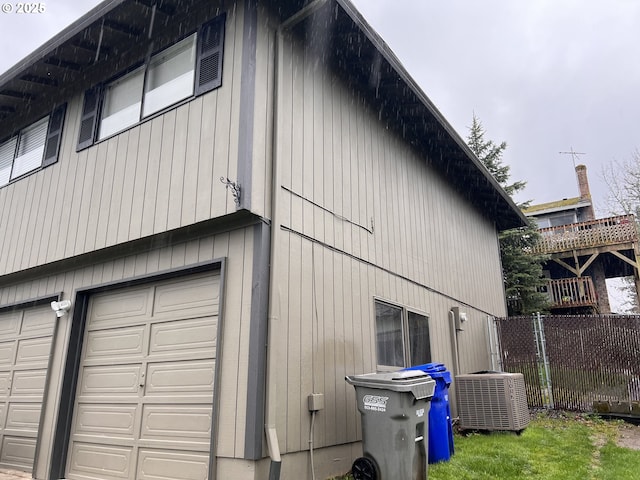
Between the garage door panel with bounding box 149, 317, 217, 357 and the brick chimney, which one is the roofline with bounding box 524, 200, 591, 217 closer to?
the brick chimney

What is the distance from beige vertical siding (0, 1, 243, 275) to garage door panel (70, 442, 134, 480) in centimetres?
211

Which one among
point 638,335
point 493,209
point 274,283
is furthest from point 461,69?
point 274,283

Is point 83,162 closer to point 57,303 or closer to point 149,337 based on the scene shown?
point 57,303

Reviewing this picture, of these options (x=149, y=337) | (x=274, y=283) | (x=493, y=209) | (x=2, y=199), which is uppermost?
(x=493, y=209)

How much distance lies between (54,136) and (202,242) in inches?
139

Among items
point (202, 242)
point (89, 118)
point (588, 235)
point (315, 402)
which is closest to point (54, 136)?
point (89, 118)

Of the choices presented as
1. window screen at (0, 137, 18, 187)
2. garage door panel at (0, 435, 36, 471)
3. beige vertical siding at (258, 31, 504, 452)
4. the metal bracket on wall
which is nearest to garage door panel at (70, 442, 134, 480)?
garage door panel at (0, 435, 36, 471)

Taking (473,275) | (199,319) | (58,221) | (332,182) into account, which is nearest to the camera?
(199,319)

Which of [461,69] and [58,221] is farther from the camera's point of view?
[461,69]

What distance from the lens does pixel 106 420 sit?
4887 millimetres

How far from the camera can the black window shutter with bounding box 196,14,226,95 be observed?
15.6 feet

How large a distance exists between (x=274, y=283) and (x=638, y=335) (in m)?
6.93

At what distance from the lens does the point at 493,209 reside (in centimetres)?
1148

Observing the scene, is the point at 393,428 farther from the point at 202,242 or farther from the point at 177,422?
the point at 202,242
